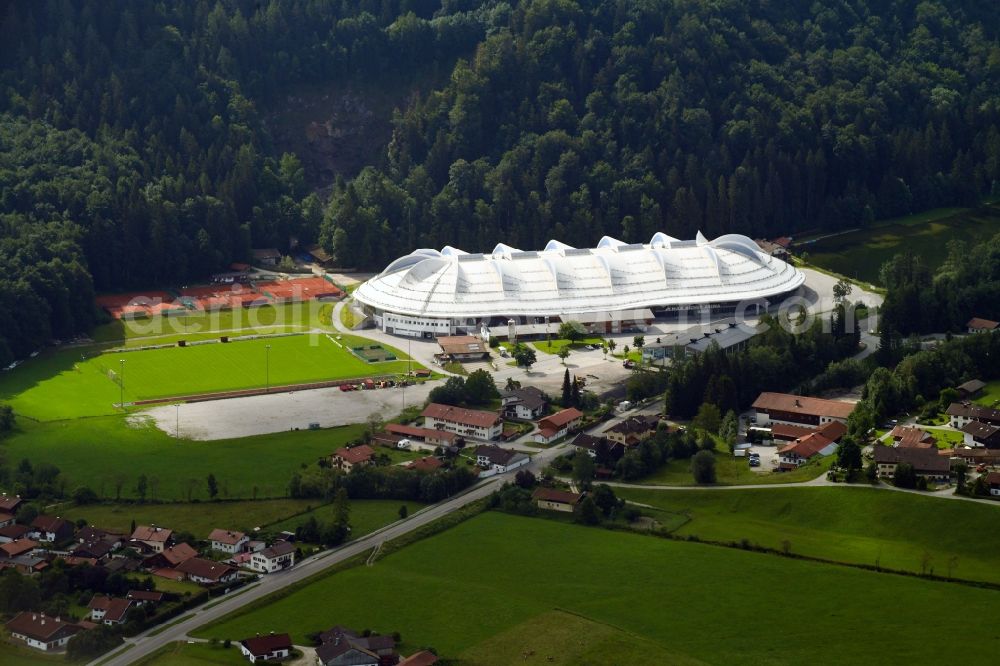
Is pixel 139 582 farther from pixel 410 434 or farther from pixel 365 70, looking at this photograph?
pixel 365 70

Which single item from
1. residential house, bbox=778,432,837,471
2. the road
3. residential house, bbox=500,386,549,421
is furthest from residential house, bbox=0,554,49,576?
residential house, bbox=778,432,837,471

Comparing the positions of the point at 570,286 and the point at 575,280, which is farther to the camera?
the point at 575,280

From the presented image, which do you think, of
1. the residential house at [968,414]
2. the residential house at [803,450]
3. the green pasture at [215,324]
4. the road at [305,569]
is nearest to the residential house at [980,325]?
the residential house at [968,414]

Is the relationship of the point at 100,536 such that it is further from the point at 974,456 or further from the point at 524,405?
the point at 974,456

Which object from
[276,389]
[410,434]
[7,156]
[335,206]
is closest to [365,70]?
[335,206]

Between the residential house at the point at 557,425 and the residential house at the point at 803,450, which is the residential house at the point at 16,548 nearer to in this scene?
the residential house at the point at 557,425

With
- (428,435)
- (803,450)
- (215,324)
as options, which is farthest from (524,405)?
(215,324)
